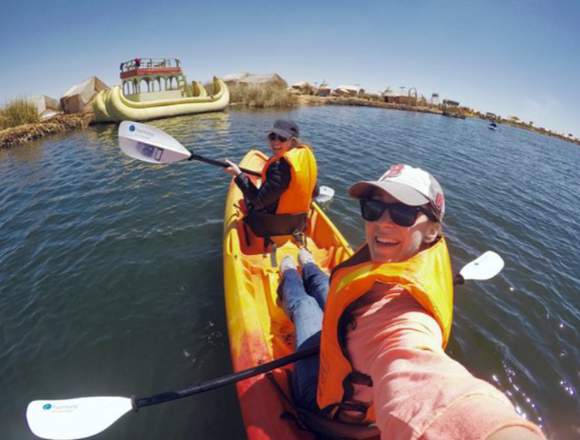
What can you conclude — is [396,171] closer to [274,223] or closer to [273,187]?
[273,187]

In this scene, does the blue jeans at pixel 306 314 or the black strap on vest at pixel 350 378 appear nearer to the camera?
the black strap on vest at pixel 350 378

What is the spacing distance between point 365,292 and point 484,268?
3.23 meters

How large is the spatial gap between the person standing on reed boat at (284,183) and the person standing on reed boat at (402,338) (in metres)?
2.37

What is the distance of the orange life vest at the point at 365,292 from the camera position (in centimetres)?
127

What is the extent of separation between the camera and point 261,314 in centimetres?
356

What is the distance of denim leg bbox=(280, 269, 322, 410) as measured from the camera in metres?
2.26

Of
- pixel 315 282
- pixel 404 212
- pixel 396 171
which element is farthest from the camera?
pixel 315 282

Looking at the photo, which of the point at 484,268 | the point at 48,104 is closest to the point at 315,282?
the point at 484,268

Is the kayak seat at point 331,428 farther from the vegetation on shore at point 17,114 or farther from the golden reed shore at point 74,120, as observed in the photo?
the vegetation on shore at point 17,114

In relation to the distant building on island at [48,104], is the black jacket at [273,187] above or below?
below

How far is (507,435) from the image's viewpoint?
2.51 feet

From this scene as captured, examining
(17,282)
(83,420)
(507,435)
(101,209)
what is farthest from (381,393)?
(101,209)

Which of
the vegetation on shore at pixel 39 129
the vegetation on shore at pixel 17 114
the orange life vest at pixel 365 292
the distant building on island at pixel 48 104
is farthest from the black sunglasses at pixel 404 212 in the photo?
the distant building on island at pixel 48 104

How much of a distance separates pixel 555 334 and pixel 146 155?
7.55m
